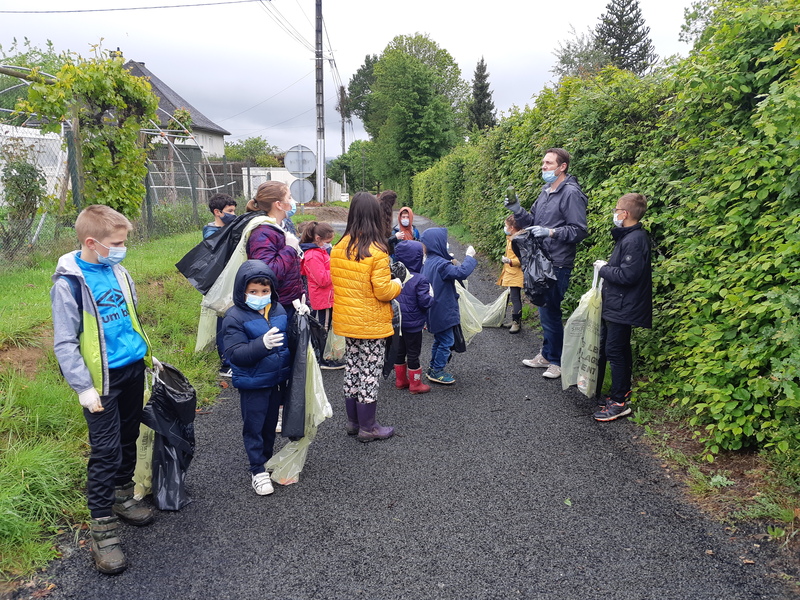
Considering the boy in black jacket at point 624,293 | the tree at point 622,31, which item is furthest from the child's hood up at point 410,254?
the tree at point 622,31

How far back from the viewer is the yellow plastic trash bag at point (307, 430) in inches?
139

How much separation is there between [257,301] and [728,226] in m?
3.09

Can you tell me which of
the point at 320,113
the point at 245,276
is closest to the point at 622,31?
the point at 320,113

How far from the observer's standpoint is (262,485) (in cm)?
353

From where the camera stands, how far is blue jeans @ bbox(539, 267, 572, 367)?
212 inches

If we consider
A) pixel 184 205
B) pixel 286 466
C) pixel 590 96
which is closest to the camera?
pixel 286 466

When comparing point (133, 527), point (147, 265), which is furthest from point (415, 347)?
point (147, 265)

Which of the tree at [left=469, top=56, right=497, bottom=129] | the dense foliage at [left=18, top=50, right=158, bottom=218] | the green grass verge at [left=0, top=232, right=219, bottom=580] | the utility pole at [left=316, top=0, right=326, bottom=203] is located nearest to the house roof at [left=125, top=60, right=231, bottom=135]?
the utility pole at [left=316, top=0, right=326, bottom=203]

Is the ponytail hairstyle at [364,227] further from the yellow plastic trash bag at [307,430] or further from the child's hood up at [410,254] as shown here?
the child's hood up at [410,254]

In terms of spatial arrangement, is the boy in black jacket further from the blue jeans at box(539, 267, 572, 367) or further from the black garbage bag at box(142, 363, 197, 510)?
the black garbage bag at box(142, 363, 197, 510)

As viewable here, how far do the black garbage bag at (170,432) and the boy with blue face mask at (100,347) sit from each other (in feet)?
0.56

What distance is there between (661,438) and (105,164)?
8261mm

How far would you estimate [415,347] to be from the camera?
5.19 meters

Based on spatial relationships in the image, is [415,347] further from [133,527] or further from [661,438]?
[133,527]
